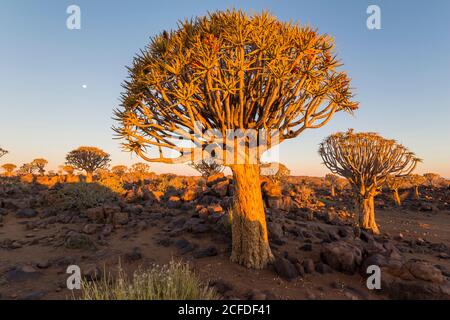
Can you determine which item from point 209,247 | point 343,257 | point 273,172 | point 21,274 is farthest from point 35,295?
point 273,172

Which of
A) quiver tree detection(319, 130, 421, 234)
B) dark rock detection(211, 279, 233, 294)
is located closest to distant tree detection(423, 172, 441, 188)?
quiver tree detection(319, 130, 421, 234)

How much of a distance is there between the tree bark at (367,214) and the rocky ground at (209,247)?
0.70m

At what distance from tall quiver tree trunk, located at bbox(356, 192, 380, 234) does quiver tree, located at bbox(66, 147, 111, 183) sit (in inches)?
1072

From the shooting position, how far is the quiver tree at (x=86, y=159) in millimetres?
28312

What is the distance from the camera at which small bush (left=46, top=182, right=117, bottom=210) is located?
37.6ft

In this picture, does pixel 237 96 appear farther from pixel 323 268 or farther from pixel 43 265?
pixel 43 265

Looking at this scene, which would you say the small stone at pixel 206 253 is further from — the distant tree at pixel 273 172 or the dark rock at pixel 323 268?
the distant tree at pixel 273 172

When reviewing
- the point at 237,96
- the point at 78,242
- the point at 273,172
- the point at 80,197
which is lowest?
the point at 78,242

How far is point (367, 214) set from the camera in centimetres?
1041

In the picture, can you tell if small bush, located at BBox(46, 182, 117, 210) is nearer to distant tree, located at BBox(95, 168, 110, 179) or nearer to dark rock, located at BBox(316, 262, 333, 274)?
distant tree, located at BBox(95, 168, 110, 179)

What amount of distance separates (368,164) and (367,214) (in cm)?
216
